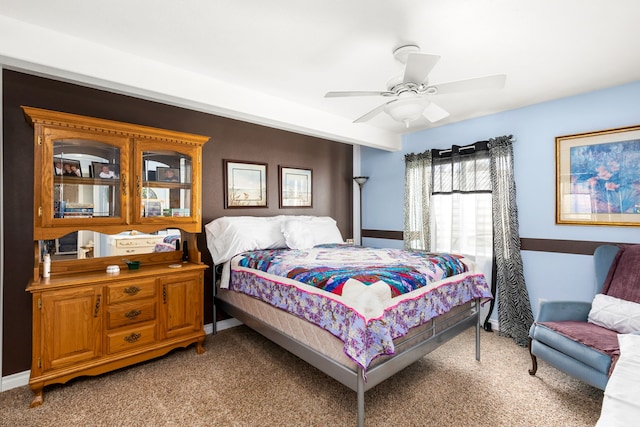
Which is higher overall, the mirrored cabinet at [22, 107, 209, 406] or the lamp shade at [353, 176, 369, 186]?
the lamp shade at [353, 176, 369, 186]

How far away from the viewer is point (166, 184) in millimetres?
2859

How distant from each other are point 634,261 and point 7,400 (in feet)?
16.0

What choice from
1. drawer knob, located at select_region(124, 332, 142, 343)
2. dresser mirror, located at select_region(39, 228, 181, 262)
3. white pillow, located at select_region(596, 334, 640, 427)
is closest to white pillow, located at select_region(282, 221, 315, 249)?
dresser mirror, located at select_region(39, 228, 181, 262)

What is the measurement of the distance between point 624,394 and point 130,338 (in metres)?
2.96

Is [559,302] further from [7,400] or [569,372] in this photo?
[7,400]

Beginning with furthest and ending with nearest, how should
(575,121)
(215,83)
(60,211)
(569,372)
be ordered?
(575,121) < (215,83) < (60,211) < (569,372)

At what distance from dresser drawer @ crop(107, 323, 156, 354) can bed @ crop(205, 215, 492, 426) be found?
0.75 meters

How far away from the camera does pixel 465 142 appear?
389 cm

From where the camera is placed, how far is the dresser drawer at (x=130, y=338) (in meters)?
2.42

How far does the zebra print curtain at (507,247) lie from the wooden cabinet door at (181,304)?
3.23m

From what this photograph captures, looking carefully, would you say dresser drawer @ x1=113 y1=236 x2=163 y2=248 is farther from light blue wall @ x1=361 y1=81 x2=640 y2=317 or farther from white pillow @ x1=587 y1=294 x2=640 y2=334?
white pillow @ x1=587 y1=294 x2=640 y2=334

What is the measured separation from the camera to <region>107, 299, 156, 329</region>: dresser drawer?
7.98ft

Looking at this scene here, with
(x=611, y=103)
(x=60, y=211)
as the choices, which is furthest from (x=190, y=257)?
(x=611, y=103)

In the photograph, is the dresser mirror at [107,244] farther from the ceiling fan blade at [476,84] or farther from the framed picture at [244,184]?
the ceiling fan blade at [476,84]
